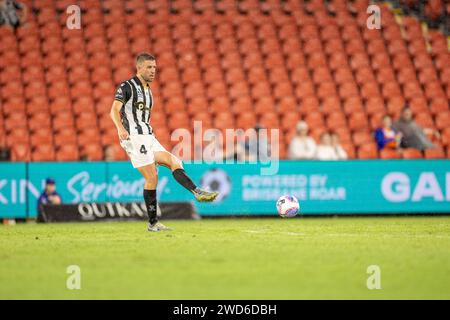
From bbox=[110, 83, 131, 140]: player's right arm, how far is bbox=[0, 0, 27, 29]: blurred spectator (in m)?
9.30

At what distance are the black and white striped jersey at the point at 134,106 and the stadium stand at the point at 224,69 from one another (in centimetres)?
590

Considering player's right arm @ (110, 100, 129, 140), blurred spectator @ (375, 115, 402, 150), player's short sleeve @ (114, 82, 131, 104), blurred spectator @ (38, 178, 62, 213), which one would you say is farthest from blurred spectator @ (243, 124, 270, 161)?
player's right arm @ (110, 100, 129, 140)

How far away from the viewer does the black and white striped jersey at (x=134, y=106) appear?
379 inches

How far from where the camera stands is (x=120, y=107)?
9.53 metres

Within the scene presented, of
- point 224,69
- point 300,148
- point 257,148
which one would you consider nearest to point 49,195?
point 257,148

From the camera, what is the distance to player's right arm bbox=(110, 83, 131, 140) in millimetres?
9322

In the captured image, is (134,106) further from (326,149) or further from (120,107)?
(326,149)

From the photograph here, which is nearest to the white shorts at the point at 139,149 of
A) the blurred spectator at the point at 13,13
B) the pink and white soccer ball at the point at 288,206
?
the pink and white soccer ball at the point at 288,206

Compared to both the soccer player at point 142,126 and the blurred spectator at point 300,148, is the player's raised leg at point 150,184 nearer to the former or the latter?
the soccer player at point 142,126

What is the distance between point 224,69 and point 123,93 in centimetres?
852

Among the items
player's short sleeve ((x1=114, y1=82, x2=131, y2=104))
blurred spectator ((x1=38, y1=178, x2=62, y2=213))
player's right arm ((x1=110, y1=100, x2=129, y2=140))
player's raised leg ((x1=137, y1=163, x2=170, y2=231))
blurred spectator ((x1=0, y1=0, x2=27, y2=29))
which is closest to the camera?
player's right arm ((x1=110, y1=100, x2=129, y2=140))

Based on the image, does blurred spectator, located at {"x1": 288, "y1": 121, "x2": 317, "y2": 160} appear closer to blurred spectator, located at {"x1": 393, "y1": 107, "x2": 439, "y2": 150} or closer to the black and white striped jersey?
blurred spectator, located at {"x1": 393, "y1": 107, "x2": 439, "y2": 150}

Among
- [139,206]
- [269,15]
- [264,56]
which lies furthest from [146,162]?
[269,15]

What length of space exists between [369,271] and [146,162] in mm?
3874
